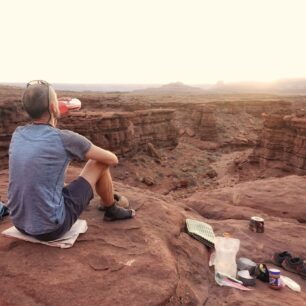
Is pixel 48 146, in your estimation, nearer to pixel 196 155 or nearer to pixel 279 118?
pixel 279 118

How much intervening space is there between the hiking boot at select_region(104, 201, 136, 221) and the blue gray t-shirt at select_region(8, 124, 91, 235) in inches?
36.3

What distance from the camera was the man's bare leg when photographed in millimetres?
3770

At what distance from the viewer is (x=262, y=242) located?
5090 millimetres

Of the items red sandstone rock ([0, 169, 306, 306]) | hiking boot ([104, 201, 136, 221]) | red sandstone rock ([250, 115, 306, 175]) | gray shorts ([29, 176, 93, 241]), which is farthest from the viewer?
→ red sandstone rock ([250, 115, 306, 175])

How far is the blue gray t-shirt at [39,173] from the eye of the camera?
319 centimetres

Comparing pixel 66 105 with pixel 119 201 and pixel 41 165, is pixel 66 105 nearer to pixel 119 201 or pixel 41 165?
pixel 41 165

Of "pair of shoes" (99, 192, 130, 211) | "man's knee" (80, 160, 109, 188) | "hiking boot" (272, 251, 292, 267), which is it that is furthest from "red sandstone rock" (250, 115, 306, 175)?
"man's knee" (80, 160, 109, 188)

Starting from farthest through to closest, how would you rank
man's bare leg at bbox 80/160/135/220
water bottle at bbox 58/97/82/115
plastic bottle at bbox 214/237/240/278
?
plastic bottle at bbox 214/237/240/278 < man's bare leg at bbox 80/160/135/220 < water bottle at bbox 58/97/82/115

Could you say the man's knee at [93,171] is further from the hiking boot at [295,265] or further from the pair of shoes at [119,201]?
the hiking boot at [295,265]

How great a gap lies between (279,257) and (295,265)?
0.22 metres

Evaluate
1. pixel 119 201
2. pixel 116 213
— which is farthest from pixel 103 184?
pixel 119 201

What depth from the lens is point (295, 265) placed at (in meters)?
4.43

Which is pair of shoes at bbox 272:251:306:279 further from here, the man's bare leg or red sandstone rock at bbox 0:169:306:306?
the man's bare leg

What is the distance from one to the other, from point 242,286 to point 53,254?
199 cm
